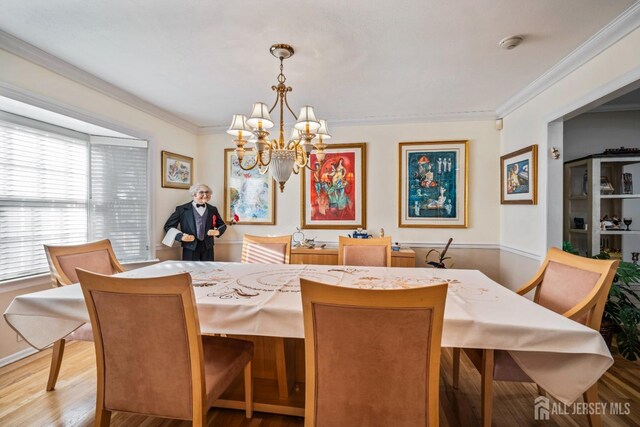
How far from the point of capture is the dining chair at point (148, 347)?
1151 millimetres

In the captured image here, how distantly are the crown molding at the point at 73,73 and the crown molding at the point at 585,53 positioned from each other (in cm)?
388

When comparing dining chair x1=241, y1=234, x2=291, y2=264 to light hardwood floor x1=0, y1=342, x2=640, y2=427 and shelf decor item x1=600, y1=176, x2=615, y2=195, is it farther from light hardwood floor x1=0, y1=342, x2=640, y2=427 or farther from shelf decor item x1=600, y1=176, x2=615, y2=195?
shelf decor item x1=600, y1=176, x2=615, y2=195

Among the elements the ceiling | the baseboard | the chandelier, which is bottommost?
the baseboard

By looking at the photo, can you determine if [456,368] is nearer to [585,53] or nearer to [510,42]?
[510,42]

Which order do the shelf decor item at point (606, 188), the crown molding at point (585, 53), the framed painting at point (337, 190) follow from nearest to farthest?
the crown molding at point (585, 53)
the shelf decor item at point (606, 188)
the framed painting at point (337, 190)

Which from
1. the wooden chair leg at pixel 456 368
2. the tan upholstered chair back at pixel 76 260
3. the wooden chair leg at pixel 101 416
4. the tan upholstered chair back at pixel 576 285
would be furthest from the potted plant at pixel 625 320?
the tan upholstered chair back at pixel 76 260

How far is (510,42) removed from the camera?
201 centimetres

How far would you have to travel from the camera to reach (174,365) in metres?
1.19

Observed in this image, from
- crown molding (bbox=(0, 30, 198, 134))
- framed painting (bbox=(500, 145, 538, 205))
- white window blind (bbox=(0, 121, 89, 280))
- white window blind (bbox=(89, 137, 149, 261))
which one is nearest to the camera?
crown molding (bbox=(0, 30, 198, 134))

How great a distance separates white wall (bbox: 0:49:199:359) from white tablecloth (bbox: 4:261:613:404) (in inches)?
47.2

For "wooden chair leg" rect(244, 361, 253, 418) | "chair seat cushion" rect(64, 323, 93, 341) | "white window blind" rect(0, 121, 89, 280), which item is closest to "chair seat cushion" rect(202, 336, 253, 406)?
"wooden chair leg" rect(244, 361, 253, 418)

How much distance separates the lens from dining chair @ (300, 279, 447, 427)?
38.3 inches

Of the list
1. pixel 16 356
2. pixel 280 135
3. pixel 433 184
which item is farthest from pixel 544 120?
pixel 16 356

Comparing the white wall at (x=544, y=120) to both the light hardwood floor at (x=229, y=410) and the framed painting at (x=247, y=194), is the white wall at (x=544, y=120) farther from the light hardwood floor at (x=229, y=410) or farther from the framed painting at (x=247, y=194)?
the framed painting at (x=247, y=194)
